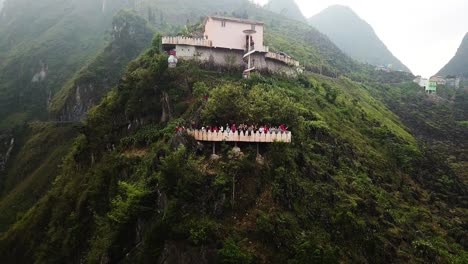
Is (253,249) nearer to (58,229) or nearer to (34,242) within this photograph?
(58,229)

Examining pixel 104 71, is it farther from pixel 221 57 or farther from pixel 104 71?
pixel 221 57

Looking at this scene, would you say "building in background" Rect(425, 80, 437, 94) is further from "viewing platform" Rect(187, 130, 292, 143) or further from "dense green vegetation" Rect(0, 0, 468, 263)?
"viewing platform" Rect(187, 130, 292, 143)

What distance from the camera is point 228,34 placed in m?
51.8

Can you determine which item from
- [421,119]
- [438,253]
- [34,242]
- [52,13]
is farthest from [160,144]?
[52,13]

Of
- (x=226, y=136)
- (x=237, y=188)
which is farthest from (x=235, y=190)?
(x=226, y=136)

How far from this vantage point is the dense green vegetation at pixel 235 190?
89.3 feet

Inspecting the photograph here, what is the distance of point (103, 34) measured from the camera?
17112cm

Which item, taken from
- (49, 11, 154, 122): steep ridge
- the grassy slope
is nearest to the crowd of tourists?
the grassy slope

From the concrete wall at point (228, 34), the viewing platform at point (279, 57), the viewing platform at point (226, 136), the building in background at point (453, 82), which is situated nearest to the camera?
the viewing platform at point (226, 136)

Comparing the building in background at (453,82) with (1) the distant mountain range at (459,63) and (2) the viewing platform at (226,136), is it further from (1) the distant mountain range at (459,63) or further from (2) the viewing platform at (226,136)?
(2) the viewing platform at (226,136)

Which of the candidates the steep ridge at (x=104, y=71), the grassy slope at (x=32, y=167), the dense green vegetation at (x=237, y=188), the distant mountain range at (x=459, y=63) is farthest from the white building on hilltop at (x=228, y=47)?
the distant mountain range at (x=459, y=63)

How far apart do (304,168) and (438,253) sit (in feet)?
41.5

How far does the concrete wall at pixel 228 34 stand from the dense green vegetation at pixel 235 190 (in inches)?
183

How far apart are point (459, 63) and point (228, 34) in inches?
6332
